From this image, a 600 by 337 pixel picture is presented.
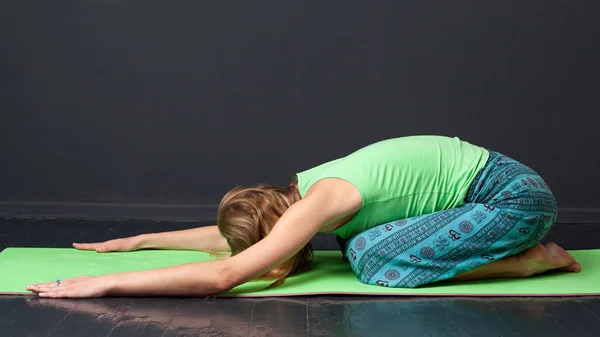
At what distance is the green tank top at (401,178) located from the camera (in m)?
3.00

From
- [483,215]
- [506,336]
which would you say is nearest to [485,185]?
[483,215]

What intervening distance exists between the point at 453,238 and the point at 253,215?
0.78m

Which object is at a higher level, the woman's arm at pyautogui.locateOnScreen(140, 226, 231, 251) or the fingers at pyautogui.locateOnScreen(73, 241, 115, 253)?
the woman's arm at pyautogui.locateOnScreen(140, 226, 231, 251)

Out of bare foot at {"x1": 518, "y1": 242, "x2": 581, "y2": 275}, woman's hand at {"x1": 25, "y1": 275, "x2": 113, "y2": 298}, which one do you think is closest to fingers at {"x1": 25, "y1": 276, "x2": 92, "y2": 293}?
woman's hand at {"x1": 25, "y1": 275, "x2": 113, "y2": 298}

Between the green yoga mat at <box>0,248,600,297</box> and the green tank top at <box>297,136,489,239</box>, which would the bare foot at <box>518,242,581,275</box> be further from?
the green tank top at <box>297,136,489,239</box>

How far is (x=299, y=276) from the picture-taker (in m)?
3.17

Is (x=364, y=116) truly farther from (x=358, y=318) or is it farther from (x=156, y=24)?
(x=358, y=318)

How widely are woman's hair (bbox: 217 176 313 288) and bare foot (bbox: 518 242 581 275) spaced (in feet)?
3.15

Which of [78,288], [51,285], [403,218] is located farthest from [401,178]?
[51,285]

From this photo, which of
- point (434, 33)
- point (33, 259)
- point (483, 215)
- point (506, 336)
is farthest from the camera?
point (434, 33)

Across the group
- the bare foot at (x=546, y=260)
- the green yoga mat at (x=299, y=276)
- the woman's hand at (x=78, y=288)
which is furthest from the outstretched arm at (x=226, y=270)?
the bare foot at (x=546, y=260)

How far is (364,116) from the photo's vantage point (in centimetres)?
462

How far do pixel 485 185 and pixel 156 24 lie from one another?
7.79 feet

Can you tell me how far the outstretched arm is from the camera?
2738mm
